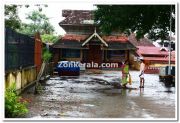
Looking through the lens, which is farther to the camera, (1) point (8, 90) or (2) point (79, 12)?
(2) point (79, 12)

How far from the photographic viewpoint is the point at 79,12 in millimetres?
36938

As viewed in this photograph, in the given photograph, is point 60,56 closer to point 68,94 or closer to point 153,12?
point 153,12

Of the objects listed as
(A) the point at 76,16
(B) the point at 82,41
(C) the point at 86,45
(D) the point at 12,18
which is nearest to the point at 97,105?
(D) the point at 12,18

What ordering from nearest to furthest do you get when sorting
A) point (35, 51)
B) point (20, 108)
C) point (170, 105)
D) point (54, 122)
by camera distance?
point (54, 122)
point (20, 108)
point (170, 105)
point (35, 51)

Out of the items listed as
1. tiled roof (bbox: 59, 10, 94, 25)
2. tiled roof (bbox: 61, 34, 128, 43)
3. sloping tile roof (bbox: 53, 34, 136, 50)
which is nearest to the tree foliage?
sloping tile roof (bbox: 53, 34, 136, 50)

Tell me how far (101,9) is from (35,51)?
5.46 meters

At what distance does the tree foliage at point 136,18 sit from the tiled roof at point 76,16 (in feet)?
37.3

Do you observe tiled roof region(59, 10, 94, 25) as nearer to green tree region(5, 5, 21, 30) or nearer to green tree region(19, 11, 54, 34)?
green tree region(5, 5, 21, 30)

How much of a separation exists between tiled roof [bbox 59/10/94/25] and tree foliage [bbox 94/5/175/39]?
11361mm

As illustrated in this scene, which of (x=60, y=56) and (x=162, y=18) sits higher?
(x=162, y=18)

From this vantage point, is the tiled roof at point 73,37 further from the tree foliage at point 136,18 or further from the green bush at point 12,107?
the green bush at point 12,107

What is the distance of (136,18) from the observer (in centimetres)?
2058

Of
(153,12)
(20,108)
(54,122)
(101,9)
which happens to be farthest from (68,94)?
(101,9)

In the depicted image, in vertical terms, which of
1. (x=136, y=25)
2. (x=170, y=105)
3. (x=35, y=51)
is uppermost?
(x=136, y=25)
